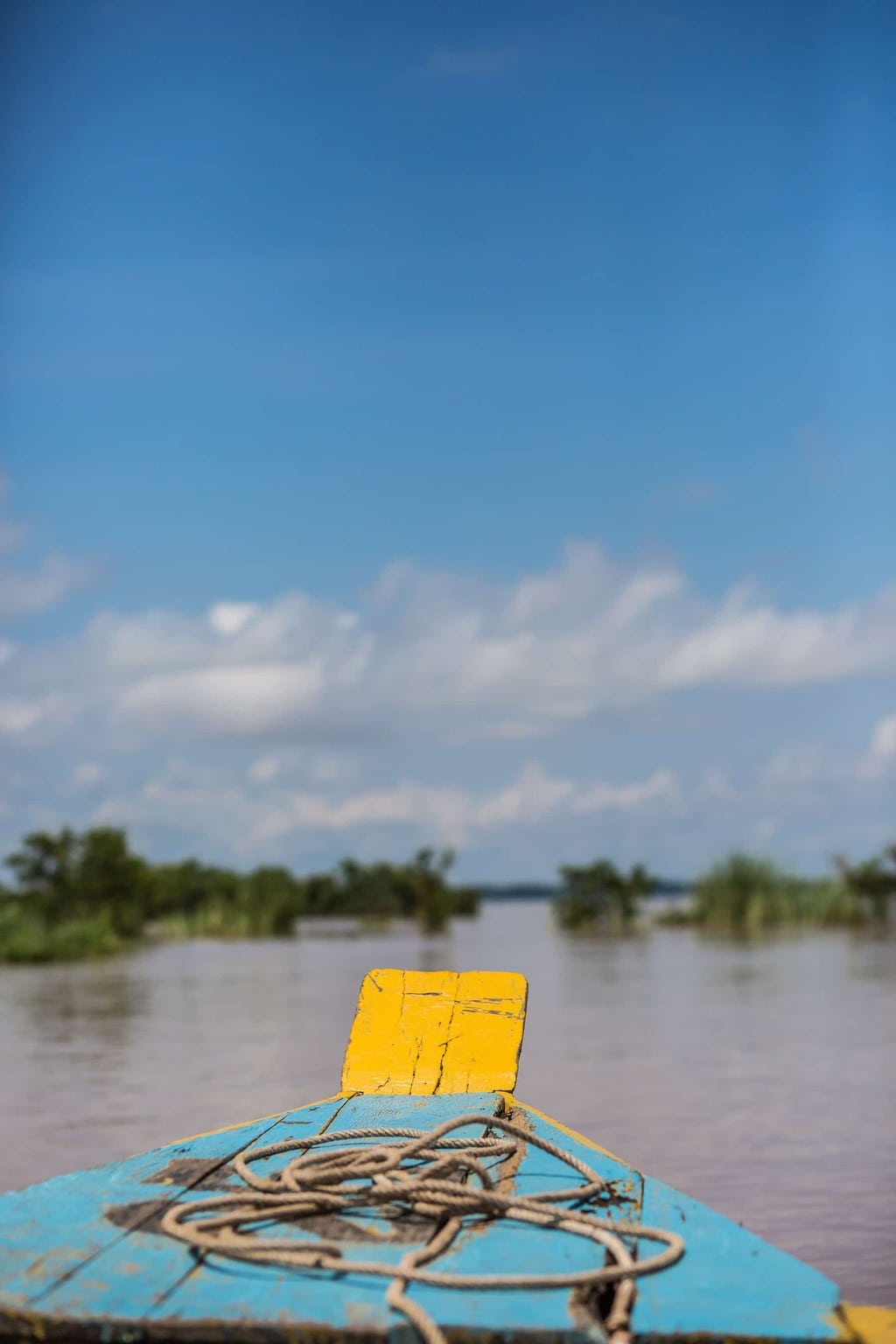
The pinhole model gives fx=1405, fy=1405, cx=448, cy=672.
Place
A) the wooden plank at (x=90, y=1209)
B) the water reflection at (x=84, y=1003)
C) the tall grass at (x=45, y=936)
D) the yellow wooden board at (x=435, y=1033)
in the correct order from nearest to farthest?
the wooden plank at (x=90, y=1209) < the yellow wooden board at (x=435, y=1033) < the water reflection at (x=84, y=1003) < the tall grass at (x=45, y=936)

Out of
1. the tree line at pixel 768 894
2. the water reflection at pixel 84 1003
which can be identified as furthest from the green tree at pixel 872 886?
the water reflection at pixel 84 1003

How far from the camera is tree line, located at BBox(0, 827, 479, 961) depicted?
1130 cm

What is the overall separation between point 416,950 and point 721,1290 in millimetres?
10343

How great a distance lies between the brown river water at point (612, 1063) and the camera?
3.74 m

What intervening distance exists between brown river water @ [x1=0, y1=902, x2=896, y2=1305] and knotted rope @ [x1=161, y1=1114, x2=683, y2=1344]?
4.47ft

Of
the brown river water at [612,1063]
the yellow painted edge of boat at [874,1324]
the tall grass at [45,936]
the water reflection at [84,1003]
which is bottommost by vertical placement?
the brown river water at [612,1063]

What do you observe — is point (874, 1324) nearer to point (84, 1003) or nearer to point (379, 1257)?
point (379, 1257)

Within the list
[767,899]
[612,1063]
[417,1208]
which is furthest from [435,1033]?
[767,899]

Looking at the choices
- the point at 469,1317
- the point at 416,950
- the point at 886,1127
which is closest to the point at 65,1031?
the point at 886,1127

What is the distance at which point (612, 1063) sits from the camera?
Result: 19.1 ft

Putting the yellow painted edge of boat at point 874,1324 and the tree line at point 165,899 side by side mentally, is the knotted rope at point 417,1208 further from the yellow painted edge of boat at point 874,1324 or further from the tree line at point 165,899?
the tree line at point 165,899

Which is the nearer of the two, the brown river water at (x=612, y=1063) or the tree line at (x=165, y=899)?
the brown river water at (x=612, y=1063)

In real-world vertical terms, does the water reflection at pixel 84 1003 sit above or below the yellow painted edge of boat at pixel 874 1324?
below

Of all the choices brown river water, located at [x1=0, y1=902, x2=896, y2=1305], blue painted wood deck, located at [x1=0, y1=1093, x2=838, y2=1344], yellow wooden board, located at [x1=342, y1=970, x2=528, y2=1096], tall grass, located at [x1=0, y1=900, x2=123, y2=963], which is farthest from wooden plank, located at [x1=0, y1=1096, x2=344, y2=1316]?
tall grass, located at [x1=0, y1=900, x2=123, y2=963]
